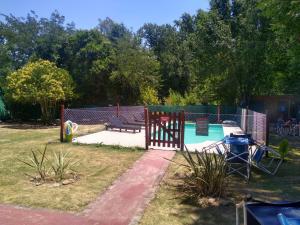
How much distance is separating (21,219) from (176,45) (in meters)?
34.1

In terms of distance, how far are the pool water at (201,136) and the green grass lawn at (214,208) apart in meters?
7.14

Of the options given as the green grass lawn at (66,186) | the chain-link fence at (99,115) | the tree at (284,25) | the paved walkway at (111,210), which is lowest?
the paved walkway at (111,210)

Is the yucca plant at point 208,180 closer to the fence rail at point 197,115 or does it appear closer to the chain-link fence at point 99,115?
the fence rail at point 197,115

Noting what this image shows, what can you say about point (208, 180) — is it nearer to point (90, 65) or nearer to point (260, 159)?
point (260, 159)

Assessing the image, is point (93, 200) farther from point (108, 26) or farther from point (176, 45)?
point (108, 26)

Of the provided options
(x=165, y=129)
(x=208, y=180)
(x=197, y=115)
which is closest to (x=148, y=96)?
(x=197, y=115)

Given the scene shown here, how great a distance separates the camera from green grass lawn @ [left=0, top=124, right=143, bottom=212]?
683cm

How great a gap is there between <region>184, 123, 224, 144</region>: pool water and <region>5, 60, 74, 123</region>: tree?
7.78 m

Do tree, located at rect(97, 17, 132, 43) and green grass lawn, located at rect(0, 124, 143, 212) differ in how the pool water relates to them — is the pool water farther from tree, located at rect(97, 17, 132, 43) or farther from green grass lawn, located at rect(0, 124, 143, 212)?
tree, located at rect(97, 17, 132, 43)

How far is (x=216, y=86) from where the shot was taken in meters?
26.2

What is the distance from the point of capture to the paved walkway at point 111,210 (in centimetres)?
589

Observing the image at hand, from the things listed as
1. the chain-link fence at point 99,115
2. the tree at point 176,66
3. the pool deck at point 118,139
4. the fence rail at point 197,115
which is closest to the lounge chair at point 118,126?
the pool deck at point 118,139

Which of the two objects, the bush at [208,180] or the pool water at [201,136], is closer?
the bush at [208,180]

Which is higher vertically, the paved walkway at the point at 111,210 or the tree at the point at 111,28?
the tree at the point at 111,28
